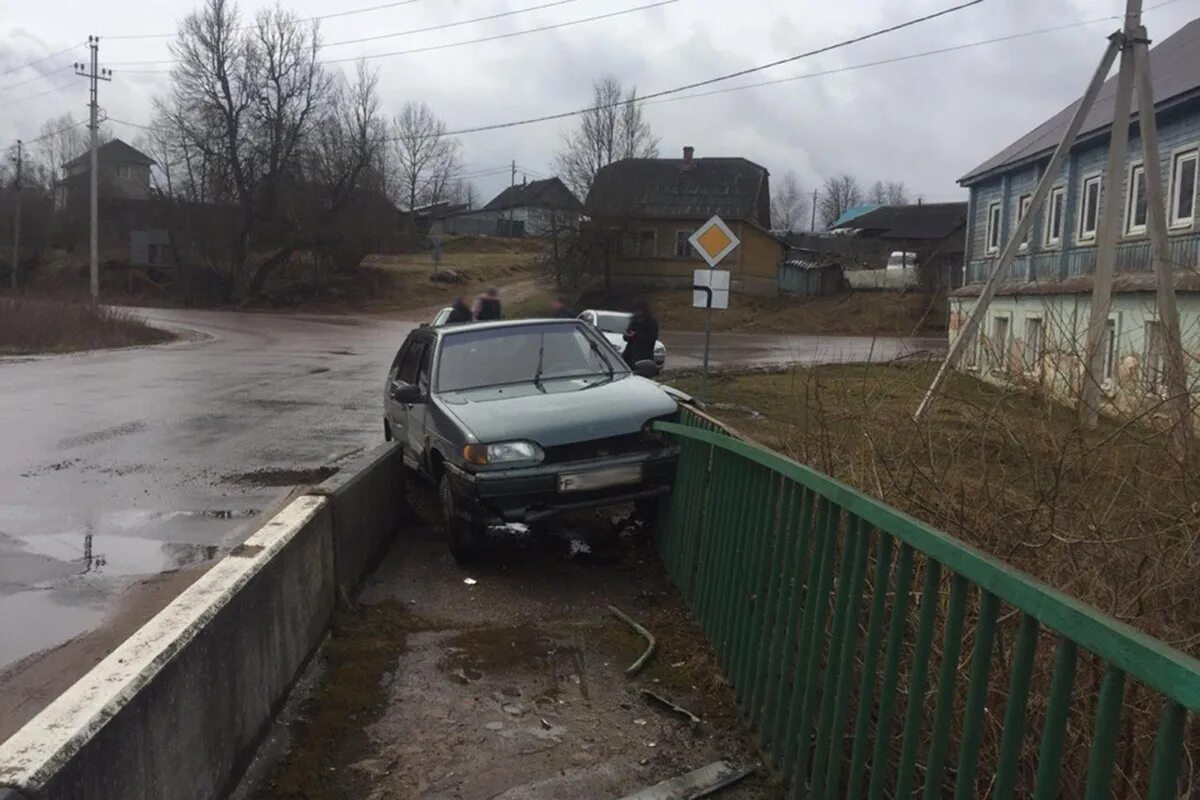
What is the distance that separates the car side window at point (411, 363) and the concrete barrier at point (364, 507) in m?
0.81

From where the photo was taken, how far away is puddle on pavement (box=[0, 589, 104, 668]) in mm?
5445

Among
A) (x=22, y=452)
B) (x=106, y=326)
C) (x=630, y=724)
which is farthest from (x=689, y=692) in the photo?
(x=106, y=326)

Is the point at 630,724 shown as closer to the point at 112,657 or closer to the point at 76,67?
the point at 112,657

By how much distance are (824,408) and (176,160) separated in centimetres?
6190

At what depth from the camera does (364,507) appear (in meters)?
6.52

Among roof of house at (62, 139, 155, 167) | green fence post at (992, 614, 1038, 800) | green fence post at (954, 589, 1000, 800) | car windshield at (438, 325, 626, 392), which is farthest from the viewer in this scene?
roof of house at (62, 139, 155, 167)

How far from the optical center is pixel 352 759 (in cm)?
400

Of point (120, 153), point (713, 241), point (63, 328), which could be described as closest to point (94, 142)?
point (63, 328)

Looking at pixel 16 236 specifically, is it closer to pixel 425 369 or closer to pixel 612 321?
pixel 612 321

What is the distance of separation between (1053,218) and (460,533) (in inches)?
761

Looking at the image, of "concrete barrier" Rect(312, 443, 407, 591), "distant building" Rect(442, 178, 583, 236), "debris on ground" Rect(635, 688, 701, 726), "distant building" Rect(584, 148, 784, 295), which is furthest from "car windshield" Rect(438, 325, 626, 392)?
"distant building" Rect(442, 178, 583, 236)

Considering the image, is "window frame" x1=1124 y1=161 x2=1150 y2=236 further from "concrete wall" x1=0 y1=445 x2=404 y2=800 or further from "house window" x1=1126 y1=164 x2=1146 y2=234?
"concrete wall" x1=0 y1=445 x2=404 y2=800

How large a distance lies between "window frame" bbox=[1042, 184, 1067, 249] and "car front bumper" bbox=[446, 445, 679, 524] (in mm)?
17587

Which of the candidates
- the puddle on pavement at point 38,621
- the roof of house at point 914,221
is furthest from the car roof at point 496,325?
the roof of house at point 914,221
